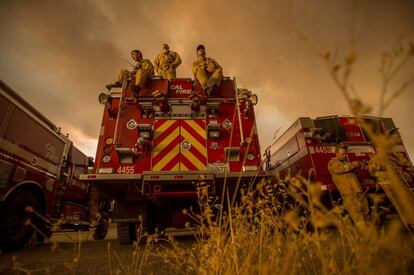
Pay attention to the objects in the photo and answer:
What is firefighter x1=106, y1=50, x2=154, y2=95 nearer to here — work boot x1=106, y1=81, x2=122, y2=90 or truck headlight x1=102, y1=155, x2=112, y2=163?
work boot x1=106, y1=81, x2=122, y2=90

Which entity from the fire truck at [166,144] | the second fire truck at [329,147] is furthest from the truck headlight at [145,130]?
the second fire truck at [329,147]

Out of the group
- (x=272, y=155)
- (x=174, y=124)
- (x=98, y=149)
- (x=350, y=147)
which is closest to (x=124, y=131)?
(x=98, y=149)

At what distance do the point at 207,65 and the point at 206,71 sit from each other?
0.52 ft

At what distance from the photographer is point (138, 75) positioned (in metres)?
4.31

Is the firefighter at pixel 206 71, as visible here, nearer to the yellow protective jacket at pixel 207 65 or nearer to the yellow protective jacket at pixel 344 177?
the yellow protective jacket at pixel 207 65

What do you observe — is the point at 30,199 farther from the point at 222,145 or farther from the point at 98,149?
the point at 222,145

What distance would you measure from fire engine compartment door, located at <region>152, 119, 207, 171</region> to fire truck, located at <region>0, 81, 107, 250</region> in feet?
5.99

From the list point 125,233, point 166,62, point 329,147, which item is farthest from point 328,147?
point 125,233

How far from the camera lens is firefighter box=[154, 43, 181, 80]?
5672mm

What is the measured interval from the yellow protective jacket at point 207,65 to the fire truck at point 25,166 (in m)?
3.68

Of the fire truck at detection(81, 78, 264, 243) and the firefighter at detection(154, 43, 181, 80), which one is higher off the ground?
the firefighter at detection(154, 43, 181, 80)

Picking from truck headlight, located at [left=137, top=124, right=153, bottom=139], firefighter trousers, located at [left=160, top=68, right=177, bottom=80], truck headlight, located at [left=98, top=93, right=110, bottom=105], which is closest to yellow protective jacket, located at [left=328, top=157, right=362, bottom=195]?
truck headlight, located at [left=137, top=124, right=153, bottom=139]

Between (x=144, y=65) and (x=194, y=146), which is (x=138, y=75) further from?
(x=194, y=146)

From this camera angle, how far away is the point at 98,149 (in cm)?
378
